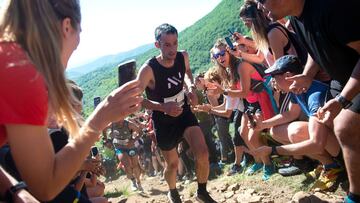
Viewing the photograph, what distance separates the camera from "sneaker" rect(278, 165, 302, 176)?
16.5ft

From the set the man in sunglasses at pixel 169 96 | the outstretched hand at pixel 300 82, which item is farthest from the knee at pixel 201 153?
the outstretched hand at pixel 300 82

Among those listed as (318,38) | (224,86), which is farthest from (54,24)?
(224,86)

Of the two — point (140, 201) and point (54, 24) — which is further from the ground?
point (54, 24)

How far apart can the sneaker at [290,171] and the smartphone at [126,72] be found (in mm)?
2955

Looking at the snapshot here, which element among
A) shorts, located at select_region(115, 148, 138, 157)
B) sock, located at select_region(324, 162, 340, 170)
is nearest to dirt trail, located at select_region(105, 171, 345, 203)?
sock, located at select_region(324, 162, 340, 170)

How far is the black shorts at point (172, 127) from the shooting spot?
18.2ft

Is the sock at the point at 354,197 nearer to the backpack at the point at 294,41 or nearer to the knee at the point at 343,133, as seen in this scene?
the knee at the point at 343,133

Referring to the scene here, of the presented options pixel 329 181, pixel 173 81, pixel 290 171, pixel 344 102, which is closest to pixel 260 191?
pixel 290 171

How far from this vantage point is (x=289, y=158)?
17.6 feet

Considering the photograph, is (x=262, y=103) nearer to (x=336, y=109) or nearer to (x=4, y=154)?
(x=336, y=109)

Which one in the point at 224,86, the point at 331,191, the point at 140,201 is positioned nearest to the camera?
the point at 331,191

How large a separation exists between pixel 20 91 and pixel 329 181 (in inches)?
136

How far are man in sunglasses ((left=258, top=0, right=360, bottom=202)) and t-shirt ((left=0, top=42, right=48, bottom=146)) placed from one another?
78.7 inches

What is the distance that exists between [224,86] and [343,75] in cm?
336
